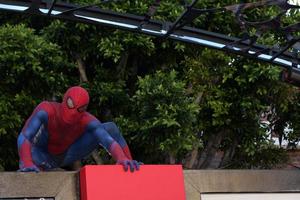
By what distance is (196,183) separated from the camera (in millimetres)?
6926

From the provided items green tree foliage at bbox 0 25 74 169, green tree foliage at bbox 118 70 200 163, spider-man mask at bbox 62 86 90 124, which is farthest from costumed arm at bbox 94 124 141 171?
green tree foliage at bbox 0 25 74 169

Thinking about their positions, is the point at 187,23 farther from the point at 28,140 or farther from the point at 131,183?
the point at 28,140

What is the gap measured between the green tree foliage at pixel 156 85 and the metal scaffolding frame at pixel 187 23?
808 millimetres

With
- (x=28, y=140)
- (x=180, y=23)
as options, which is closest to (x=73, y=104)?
(x=28, y=140)

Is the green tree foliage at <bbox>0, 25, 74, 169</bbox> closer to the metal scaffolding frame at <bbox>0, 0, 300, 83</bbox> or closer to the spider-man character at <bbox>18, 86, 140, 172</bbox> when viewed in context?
the metal scaffolding frame at <bbox>0, 0, 300, 83</bbox>

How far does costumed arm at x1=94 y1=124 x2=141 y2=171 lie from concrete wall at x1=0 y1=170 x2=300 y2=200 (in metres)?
0.47

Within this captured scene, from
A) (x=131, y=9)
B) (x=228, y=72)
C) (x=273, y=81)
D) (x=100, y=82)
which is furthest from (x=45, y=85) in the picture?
(x=273, y=81)

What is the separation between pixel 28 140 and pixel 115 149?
90 cm

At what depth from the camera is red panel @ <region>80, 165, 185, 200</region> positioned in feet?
20.4

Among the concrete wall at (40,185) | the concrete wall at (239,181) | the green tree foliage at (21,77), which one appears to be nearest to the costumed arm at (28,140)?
the concrete wall at (40,185)

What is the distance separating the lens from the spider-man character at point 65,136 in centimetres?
652

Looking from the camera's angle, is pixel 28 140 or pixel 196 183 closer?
pixel 28 140

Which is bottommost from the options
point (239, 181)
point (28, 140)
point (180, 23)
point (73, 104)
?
point (239, 181)

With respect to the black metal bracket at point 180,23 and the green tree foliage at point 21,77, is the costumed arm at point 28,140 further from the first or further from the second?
the green tree foliage at point 21,77
